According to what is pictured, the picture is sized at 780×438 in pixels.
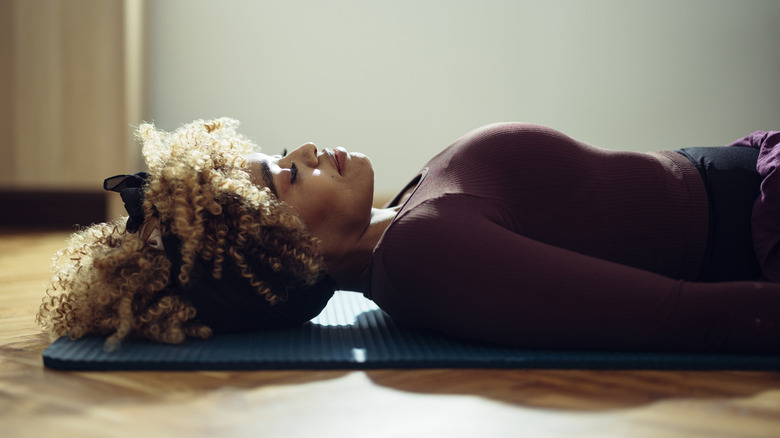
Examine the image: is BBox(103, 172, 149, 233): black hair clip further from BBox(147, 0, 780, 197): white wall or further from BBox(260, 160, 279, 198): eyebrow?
BBox(147, 0, 780, 197): white wall

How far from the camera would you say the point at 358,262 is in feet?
5.10

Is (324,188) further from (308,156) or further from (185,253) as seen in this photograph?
(185,253)

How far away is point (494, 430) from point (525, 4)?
342cm

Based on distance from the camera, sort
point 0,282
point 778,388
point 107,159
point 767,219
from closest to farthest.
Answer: point 778,388
point 767,219
point 0,282
point 107,159

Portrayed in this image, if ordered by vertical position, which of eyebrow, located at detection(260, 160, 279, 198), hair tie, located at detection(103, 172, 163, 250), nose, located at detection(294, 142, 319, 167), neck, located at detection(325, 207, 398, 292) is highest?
nose, located at detection(294, 142, 319, 167)

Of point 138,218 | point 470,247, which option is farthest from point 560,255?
point 138,218

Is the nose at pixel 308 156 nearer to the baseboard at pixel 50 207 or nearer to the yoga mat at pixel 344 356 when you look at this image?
the yoga mat at pixel 344 356

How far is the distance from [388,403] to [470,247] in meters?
0.34

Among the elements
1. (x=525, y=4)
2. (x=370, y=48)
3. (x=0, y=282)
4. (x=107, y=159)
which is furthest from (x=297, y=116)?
(x=0, y=282)

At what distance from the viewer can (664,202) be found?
1435 mm

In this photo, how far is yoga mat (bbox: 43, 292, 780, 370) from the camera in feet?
4.15

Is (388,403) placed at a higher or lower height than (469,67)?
lower

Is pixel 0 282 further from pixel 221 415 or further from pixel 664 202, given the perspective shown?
pixel 664 202

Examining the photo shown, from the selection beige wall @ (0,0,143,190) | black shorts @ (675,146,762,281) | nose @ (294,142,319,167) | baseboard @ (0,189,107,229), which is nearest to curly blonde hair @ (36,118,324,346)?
nose @ (294,142,319,167)
